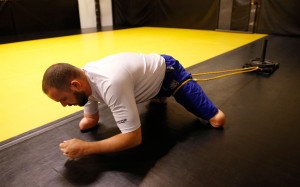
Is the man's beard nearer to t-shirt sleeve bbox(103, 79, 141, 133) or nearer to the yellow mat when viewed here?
t-shirt sleeve bbox(103, 79, 141, 133)

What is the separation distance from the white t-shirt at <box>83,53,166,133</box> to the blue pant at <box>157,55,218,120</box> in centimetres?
12

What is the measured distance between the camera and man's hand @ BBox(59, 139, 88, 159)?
1063mm

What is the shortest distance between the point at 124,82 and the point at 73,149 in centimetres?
38

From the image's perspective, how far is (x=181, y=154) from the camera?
1188 millimetres

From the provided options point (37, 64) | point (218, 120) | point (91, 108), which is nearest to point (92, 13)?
point (37, 64)

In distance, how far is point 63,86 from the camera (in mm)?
1003

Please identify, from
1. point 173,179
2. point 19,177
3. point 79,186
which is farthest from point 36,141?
point 173,179

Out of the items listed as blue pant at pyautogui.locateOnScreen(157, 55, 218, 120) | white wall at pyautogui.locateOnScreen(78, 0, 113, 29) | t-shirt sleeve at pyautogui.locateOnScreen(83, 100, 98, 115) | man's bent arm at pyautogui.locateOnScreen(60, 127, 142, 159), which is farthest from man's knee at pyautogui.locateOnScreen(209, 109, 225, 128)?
white wall at pyautogui.locateOnScreen(78, 0, 113, 29)

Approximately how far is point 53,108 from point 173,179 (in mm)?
1178

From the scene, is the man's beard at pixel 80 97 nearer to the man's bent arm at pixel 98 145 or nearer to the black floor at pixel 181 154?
the man's bent arm at pixel 98 145

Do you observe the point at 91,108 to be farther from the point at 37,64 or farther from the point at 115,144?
the point at 37,64

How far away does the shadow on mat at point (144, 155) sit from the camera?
107 cm

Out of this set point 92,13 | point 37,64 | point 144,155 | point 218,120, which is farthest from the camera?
point 92,13

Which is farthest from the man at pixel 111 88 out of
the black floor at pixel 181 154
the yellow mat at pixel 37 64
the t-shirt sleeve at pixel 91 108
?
the yellow mat at pixel 37 64
